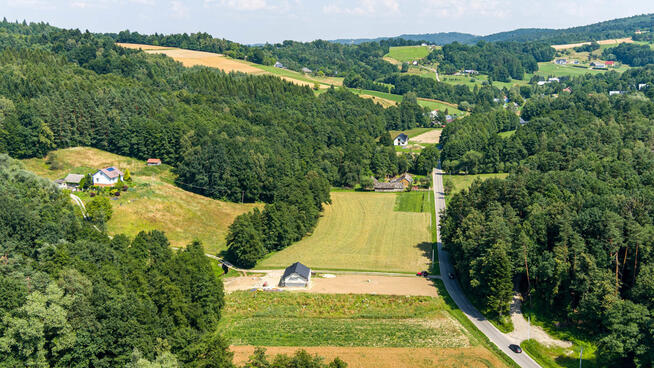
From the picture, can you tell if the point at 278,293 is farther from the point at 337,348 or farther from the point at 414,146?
the point at 414,146

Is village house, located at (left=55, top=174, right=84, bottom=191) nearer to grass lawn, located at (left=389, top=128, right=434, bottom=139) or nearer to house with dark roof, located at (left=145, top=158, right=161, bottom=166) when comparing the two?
house with dark roof, located at (left=145, top=158, right=161, bottom=166)

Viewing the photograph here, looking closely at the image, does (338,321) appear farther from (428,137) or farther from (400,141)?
(428,137)

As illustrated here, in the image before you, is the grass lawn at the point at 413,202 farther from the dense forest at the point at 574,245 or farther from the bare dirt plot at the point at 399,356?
the bare dirt plot at the point at 399,356

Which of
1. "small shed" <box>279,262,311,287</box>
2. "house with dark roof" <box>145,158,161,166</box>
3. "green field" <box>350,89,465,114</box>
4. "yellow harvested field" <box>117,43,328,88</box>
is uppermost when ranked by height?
"yellow harvested field" <box>117,43,328,88</box>

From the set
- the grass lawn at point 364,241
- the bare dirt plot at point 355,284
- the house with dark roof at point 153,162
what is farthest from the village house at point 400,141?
the bare dirt plot at point 355,284

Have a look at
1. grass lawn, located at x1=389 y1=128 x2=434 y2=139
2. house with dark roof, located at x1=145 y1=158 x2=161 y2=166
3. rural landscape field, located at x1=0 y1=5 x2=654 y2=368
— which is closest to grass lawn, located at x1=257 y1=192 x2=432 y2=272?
rural landscape field, located at x1=0 y1=5 x2=654 y2=368

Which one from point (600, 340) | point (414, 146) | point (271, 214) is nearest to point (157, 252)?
point (271, 214)

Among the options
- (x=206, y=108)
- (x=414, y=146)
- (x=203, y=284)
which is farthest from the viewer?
(x=414, y=146)
